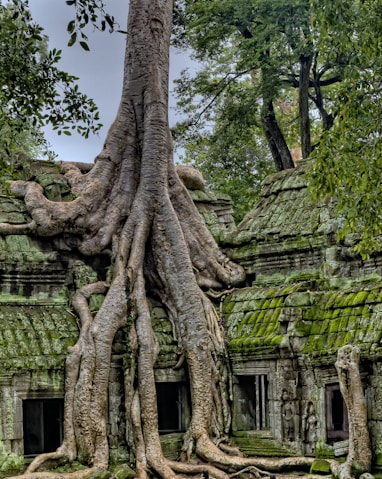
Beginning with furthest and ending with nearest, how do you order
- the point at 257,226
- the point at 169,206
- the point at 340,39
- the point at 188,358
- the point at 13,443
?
1. the point at 257,226
2. the point at 169,206
3. the point at 188,358
4. the point at 13,443
5. the point at 340,39

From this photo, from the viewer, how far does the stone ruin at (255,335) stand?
1345 cm

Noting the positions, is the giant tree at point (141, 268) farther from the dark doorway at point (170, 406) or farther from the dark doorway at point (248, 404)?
the dark doorway at point (170, 406)

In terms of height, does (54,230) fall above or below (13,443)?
above

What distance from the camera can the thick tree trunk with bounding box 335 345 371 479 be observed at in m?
12.3

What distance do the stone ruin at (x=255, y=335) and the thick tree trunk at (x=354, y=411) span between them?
6.9 inches

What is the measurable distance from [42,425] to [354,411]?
14.7 feet

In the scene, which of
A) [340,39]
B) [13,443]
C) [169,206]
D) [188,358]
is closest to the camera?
[340,39]

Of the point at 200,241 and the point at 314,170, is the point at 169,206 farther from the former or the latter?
the point at 314,170

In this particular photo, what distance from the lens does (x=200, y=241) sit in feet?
54.0

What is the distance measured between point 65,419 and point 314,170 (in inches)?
205

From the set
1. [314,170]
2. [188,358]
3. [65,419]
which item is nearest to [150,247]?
[188,358]

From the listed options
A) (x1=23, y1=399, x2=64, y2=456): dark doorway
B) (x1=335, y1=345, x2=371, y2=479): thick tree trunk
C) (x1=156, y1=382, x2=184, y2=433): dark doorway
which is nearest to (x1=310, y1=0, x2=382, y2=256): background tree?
(x1=335, y1=345, x2=371, y2=479): thick tree trunk

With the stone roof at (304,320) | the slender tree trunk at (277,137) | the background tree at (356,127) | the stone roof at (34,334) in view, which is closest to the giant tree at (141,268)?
the stone roof at (34,334)

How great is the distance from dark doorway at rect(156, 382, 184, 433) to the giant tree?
539 millimetres
